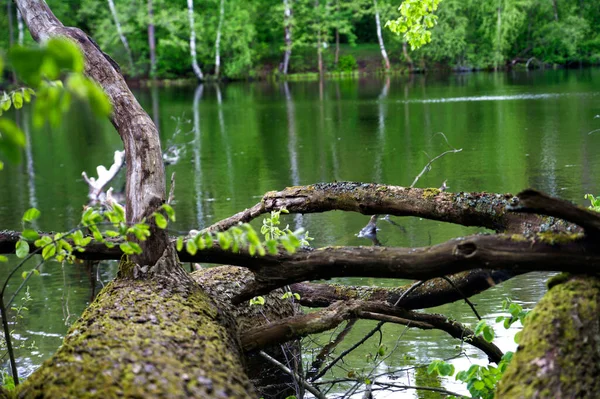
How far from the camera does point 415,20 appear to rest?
6.77 meters

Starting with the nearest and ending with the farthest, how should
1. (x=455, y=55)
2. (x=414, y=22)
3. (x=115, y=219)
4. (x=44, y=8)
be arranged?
(x=115, y=219), (x=44, y=8), (x=414, y=22), (x=455, y=55)

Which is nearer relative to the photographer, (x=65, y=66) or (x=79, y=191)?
(x=65, y=66)

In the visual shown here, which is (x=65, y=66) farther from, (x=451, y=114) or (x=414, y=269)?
(x=451, y=114)

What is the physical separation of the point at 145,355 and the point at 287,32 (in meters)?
54.1

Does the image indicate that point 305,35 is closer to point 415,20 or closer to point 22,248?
point 415,20

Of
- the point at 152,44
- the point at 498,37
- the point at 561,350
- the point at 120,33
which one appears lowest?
the point at 561,350

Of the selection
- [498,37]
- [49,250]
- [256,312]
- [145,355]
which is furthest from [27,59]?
[498,37]

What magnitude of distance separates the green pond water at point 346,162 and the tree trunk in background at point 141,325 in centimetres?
192

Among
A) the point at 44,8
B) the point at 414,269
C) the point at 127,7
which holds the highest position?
the point at 127,7

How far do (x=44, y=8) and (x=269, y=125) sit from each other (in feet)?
71.3

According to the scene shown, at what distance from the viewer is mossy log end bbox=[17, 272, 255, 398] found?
2484 millimetres

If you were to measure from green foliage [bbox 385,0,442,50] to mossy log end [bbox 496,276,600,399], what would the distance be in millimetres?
4234

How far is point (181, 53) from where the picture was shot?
2202 inches

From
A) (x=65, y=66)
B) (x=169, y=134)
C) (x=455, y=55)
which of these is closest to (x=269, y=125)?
(x=169, y=134)
